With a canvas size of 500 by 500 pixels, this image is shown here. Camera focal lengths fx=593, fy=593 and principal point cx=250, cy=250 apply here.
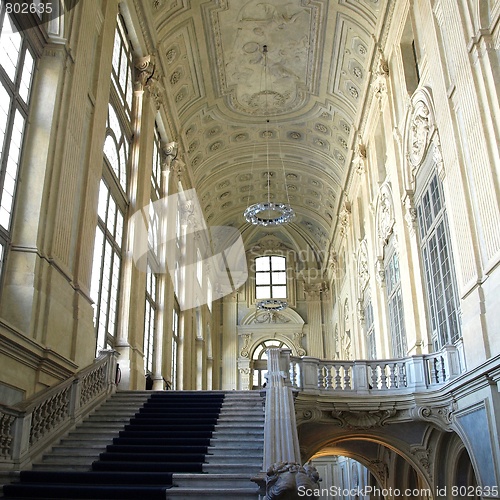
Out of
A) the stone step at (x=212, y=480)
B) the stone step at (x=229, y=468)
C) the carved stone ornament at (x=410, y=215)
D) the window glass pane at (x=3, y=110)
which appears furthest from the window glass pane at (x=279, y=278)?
the stone step at (x=212, y=480)

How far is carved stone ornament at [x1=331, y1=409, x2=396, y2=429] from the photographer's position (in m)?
12.6

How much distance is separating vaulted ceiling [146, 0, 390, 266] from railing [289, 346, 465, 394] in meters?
9.82

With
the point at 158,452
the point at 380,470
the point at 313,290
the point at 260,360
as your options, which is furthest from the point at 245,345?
the point at 158,452

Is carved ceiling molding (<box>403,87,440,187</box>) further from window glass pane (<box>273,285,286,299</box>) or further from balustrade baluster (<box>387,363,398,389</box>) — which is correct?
window glass pane (<box>273,285,286,299</box>)

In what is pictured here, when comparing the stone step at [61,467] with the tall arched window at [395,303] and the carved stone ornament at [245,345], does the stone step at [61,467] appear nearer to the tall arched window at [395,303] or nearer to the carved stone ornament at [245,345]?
the tall arched window at [395,303]

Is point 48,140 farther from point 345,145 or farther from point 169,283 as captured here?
point 345,145

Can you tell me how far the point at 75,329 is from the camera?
10477 mm

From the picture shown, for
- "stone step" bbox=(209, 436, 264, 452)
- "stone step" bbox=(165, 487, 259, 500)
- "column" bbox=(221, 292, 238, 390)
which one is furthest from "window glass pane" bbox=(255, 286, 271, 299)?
"stone step" bbox=(165, 487, 259, 500)

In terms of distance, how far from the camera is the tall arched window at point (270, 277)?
34.4 m

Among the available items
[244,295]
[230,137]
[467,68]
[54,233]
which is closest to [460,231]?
[467,68]

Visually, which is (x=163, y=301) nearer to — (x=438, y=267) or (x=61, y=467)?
(x=438, y=267)

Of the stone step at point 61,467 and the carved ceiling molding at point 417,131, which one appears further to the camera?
the carved ceiling molding at point 417,131

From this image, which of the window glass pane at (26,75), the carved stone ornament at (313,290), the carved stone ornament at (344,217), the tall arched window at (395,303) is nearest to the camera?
the window glass pane at (26,75)

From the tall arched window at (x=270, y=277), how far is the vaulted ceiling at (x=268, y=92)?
14.4ft
